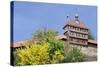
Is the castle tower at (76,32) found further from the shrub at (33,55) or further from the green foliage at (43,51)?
the shrub at (33,55)

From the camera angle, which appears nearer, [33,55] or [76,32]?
[33,55]

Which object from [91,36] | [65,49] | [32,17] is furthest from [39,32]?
[91,36]

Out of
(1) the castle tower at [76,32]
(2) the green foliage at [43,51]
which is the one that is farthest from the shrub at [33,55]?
(1) the castle tower at [76,32]

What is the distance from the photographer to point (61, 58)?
263 cm

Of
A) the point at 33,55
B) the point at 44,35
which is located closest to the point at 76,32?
the point at 44,35

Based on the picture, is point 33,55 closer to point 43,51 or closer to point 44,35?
point 43,51

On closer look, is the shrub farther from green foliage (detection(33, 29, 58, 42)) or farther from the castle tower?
the castle tower

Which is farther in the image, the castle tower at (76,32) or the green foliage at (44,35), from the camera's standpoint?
the castle tower at (76,32)

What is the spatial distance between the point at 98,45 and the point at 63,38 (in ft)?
1.66

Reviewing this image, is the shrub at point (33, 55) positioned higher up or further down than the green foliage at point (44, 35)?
further down

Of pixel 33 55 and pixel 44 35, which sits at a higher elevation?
pixel 44 35

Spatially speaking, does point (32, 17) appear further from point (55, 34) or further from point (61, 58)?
point (61, 58)

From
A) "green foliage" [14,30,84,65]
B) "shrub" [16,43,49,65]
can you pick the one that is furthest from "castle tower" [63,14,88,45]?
"shrub" [16,43,49,65]

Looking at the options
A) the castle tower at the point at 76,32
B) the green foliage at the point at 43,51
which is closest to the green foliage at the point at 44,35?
the green foliage at the point at 43,51
